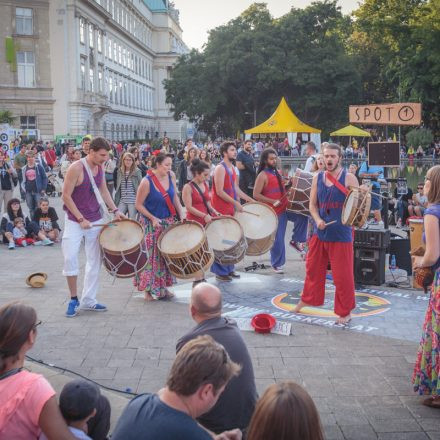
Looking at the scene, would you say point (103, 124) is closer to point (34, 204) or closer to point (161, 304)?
point (34, 204)

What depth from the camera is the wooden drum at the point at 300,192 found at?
970 centimetres

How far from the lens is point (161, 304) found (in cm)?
808

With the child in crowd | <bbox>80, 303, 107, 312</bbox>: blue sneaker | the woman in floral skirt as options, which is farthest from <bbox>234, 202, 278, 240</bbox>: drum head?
the child in crowd

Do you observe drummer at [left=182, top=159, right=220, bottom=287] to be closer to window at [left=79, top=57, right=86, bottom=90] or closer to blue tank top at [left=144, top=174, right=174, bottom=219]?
blue tank top at [left=144, top=174, right=174, bottom=219]

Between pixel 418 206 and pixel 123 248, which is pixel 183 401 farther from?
pixel 418 206

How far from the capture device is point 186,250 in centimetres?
725

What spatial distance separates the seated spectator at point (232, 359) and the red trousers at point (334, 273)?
3236mm

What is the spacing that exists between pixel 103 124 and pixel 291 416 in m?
67.7

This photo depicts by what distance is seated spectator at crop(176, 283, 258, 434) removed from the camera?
362 centimetres

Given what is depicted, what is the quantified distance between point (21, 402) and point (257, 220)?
601 cm

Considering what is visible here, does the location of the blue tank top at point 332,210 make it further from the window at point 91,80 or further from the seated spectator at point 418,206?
the window at point 91,80

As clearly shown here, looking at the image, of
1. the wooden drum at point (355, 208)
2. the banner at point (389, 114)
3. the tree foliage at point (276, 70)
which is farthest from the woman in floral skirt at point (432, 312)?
the tree foliage at point (276, 70)

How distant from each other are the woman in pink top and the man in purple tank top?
155 inches

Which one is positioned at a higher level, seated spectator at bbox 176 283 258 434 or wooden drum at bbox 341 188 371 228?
wooden drum at bbox 341 188 371 228
